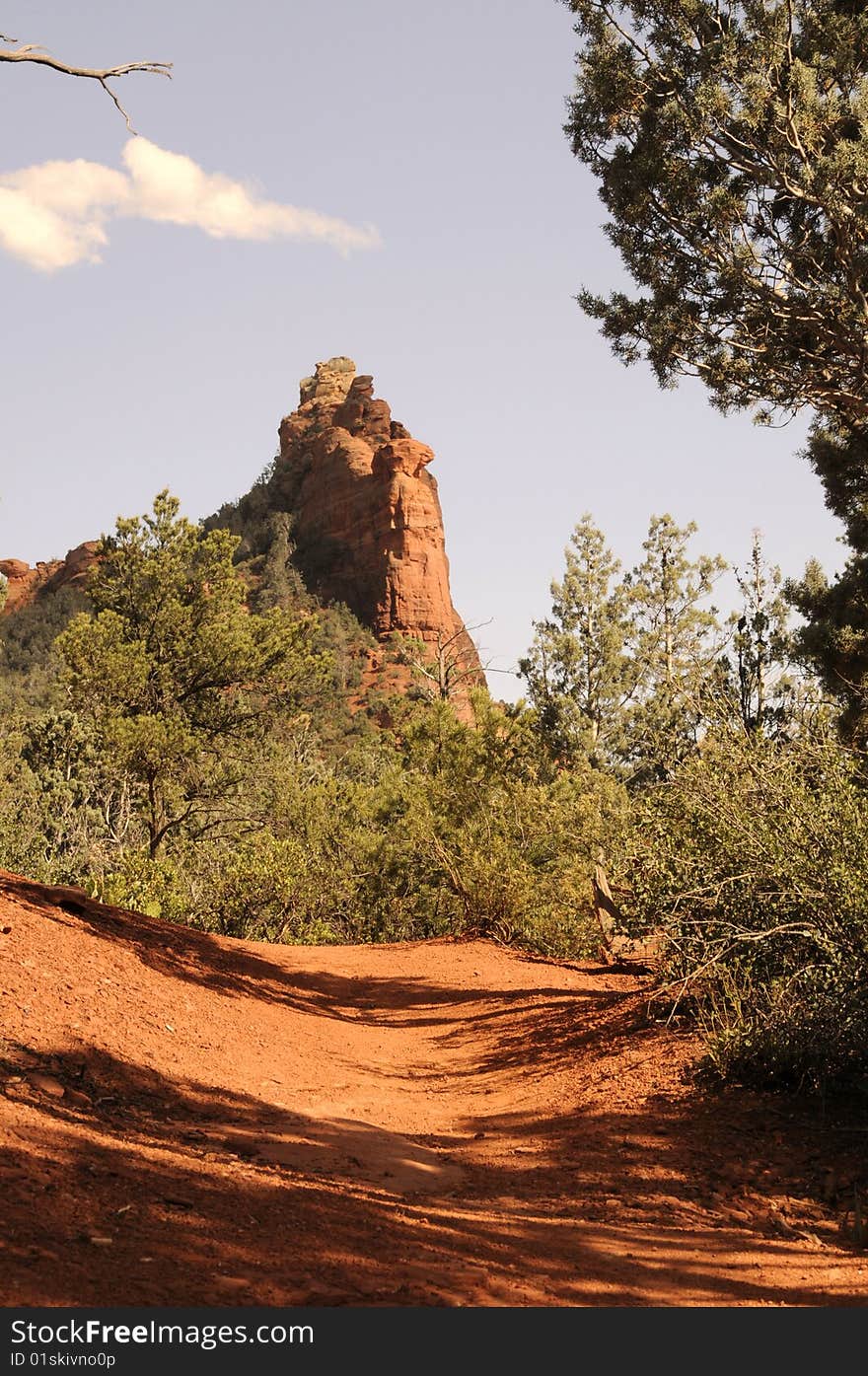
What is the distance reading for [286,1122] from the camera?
612 cm

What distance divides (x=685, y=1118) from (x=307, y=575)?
7617cm

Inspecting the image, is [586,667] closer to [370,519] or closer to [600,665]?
[600,665]

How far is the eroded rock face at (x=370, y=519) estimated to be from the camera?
81438mm

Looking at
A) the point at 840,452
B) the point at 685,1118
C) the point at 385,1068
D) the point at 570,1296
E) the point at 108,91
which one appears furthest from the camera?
the point at 840,452

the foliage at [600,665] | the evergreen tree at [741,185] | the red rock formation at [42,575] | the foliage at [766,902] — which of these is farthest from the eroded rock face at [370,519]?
the foliage at [766,902]

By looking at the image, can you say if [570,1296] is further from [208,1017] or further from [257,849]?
[257,849]

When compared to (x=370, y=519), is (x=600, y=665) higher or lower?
lower

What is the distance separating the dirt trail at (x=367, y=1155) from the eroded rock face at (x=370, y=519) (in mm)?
69992

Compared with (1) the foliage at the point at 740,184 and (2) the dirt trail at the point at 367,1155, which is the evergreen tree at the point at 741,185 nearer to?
(1) the foliage at the point at 740,184

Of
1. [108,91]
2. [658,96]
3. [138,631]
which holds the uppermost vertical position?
[658,96]

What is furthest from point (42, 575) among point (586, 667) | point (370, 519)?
point (586, 667)

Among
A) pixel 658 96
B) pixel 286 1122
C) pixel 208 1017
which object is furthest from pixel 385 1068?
pixel 658 96

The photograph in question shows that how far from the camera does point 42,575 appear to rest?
99312mm

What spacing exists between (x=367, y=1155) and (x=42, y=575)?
10111 centimetres
